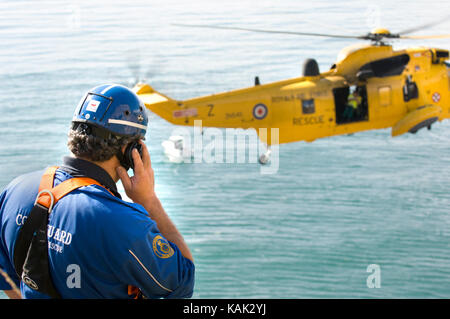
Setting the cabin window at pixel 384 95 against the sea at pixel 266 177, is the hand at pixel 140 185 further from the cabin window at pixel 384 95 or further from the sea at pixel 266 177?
the sea at pixel 266 177

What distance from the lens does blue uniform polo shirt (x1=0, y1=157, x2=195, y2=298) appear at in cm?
213

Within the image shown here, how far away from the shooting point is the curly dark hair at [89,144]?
235 cm

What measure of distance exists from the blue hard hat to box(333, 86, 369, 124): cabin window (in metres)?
11.0

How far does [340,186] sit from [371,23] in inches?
1027

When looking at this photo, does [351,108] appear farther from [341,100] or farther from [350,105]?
[341,100]

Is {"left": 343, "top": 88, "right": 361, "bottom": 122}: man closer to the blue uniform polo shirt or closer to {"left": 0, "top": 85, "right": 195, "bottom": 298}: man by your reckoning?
{"left": 0, "top": 85, "right": 195, "bottom": 298}: man

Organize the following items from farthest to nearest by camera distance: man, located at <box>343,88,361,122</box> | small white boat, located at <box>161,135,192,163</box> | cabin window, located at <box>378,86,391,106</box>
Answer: small white boat, located at <box>161,135,192,163</box>
man, located at <box>343,88,361,122</box>
cabin window, located at <box>378,86,391,106</box>

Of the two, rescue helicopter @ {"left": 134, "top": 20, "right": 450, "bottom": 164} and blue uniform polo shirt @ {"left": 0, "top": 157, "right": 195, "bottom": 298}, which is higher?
rescue helicopter @ {"left": 134, "top": 20, "right": 450, "bottom": 164}

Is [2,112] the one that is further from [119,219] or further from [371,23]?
[119,219]

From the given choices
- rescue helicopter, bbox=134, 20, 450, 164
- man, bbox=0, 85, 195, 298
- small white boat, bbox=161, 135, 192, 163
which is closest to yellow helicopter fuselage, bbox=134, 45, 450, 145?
rescue helicopter, bbox=134, 20, 450, 164

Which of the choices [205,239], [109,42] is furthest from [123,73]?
[205,239]

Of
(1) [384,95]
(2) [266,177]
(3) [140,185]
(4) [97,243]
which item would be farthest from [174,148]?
(4) [97,243]
